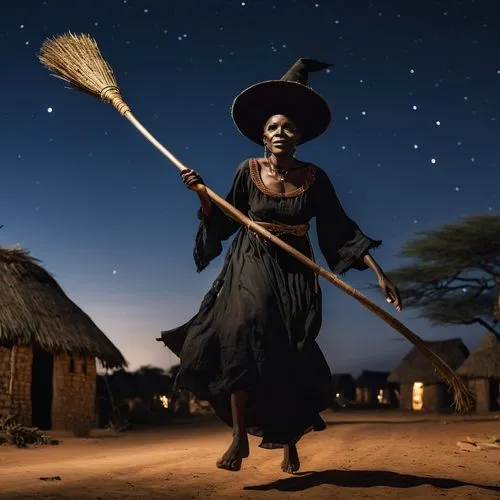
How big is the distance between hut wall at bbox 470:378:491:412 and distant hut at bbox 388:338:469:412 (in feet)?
18.1

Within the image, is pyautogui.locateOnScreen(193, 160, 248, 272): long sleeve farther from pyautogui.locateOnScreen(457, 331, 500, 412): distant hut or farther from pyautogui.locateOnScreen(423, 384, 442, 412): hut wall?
pyautogui.locateOnScreen(423, 384, 442, 412): hut wall

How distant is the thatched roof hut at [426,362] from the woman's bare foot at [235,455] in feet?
103

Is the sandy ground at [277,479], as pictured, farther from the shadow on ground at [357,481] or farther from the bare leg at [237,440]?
the bare leg at [237,440]

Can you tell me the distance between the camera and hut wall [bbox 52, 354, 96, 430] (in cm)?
1638

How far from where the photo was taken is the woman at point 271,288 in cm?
439

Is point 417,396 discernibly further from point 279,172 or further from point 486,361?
point 279,172

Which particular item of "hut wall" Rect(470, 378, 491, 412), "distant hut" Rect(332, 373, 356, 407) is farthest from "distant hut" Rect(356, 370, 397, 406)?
"hut wall" Rect(470, 378, 491, 412)

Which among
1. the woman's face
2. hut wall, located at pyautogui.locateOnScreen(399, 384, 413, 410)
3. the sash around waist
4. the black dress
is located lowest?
A: hut wall, located at pyautogui.locateOnScreen(399, 384, 413, 410)

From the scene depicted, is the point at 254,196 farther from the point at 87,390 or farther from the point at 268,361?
the point at 87,390

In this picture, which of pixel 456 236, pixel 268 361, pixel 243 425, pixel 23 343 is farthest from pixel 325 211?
pixel 456 236

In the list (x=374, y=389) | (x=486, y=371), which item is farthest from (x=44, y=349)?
(x=374, y=389)

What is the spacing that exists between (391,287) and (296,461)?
4.39 ft

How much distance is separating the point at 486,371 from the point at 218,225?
2392 cm

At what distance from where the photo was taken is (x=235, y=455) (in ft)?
13.9
